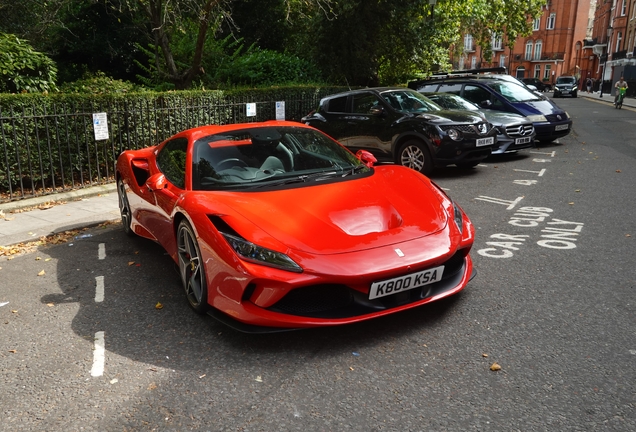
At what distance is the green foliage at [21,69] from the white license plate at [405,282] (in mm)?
8216

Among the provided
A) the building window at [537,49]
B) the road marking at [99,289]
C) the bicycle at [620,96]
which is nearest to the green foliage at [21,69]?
the road marking at [99,289]

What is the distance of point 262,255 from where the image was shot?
3.42 metres

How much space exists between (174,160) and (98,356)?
6.82ft

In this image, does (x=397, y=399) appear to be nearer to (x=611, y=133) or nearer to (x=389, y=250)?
(x=389, y=250)

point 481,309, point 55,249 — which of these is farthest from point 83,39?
point 481,309

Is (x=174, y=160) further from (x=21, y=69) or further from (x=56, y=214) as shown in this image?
(x=21, y=69)

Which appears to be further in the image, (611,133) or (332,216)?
(611,133)

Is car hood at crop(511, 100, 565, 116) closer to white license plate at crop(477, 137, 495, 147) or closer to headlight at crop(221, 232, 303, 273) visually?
white license plate at crop(477, 137, 495, 147)

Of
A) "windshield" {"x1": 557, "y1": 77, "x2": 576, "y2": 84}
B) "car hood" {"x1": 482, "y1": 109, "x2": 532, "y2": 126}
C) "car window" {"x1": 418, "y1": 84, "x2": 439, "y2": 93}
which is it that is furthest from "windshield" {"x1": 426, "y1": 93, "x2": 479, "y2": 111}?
"windshield" {"x1": 557, "y1": 77, "x2": 576, "y2": 84}

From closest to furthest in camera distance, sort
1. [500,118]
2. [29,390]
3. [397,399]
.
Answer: [397,399] → [29,390] → [500,118]

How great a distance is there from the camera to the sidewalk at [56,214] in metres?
6.72

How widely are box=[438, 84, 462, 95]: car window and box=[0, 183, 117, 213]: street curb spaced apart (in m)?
7.93

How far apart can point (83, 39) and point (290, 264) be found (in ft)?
58.0

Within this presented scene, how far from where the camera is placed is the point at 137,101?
982 cm
